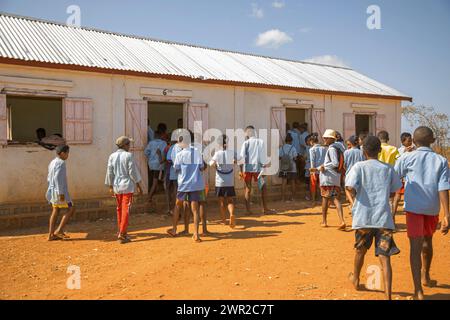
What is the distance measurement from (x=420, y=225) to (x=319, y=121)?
8393 millimetres

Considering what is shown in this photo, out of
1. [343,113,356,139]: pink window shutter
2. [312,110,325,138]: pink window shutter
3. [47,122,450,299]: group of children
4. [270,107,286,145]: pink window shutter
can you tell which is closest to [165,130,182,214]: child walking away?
[47,122,450,299]: group of children

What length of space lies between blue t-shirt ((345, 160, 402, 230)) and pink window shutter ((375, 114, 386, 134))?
411 inches

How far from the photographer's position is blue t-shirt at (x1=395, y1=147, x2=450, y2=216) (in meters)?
3.79

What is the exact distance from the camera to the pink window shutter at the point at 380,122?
13.5 meters

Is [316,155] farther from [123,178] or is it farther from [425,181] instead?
→ [425,181]

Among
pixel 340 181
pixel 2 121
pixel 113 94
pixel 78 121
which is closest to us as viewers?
pixel 2 121

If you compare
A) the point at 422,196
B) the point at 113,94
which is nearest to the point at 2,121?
the point at 113,94

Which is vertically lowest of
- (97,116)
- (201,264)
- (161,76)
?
(201,264)

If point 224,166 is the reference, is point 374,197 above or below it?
below

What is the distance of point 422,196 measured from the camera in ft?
12.5

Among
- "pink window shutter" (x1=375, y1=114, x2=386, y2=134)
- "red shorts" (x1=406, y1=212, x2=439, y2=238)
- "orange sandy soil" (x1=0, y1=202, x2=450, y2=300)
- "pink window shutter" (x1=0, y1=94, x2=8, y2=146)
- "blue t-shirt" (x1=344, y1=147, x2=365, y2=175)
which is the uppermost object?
"pink window shutter" (x1=375, y1=114, x2=386, y2=134)

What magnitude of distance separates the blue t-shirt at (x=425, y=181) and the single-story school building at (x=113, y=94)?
245 inches

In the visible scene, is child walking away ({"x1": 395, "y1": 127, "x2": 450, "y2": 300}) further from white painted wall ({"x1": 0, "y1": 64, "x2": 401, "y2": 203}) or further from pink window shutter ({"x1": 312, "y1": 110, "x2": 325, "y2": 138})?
pink window shutter ({"x1": 312, "y1": 110, "x2": 325, "y2": 138})

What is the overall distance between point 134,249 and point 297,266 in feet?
8.12
